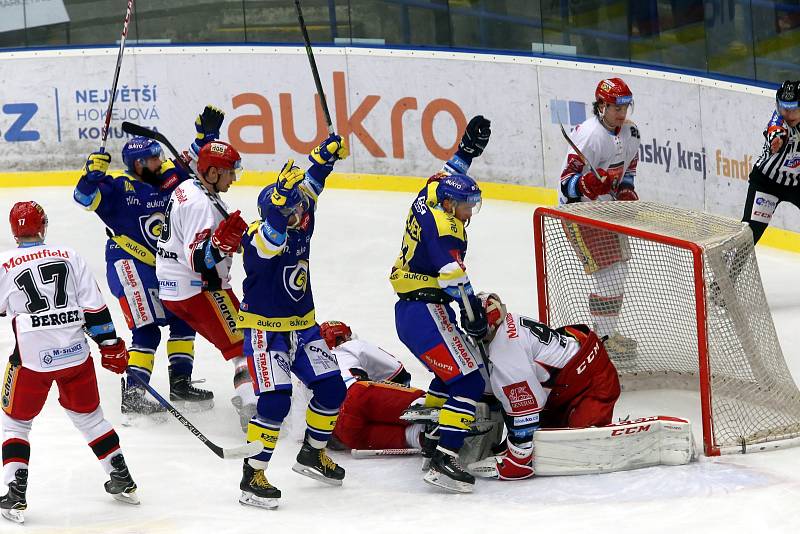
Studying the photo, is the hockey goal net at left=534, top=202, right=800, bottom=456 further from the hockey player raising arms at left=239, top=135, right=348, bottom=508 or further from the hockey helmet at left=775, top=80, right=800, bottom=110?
the hockey player raising arms at left=239, top=135, right=348, bottom=508

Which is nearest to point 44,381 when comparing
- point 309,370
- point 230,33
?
point 309,370

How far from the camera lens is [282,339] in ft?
17.6

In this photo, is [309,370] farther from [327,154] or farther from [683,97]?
[683,97]

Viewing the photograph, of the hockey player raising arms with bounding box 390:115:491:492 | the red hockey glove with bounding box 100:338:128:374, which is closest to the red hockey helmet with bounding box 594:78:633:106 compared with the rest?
the hockey player raising arms with bounding box 390:115:491:492

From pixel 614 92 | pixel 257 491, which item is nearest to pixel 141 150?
pixel 257 491

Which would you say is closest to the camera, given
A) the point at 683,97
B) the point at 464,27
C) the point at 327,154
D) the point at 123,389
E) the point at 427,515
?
the point at 427,515

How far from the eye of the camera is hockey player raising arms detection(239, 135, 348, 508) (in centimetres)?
521

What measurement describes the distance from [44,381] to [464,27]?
5.65 meters

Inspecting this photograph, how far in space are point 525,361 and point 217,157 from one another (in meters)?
1.57

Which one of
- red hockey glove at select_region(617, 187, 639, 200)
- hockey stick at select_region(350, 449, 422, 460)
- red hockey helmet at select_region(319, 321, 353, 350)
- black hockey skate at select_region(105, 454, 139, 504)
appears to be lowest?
hockey stick at select_region(350, 449, 422, 460)

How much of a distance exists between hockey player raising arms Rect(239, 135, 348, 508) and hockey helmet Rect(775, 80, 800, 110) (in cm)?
280

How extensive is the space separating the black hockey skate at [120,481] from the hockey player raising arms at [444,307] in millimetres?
1112

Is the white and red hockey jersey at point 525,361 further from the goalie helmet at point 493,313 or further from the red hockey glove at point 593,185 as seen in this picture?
the red hockey glove at point 593,185

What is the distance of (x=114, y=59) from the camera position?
10.4 m
